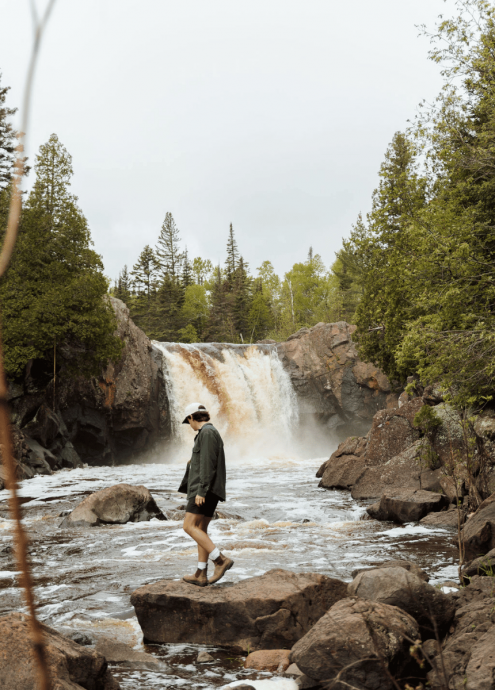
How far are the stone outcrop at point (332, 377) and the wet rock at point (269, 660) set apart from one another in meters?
29.0

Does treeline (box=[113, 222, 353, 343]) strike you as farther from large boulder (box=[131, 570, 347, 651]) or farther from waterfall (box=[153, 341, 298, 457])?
large boulder (box=[131, 570, 347, 651])

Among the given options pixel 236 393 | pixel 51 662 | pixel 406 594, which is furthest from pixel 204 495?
pixel 236 393

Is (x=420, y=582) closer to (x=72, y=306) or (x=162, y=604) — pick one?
(x=162, y=604)

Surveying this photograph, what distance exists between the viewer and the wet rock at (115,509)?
1267 cm

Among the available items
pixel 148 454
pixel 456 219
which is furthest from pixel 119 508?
pixel 148 454

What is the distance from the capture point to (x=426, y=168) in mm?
17734

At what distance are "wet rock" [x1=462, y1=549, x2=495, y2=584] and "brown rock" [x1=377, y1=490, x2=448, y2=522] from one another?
528cm

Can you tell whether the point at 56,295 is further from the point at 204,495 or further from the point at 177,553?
the point at 204,495

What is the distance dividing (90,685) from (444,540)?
796 centimetres

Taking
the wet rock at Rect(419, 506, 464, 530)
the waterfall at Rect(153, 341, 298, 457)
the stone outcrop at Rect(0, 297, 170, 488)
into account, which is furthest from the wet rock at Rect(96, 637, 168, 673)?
the waterfall at Rect(153, 341, 298, 457)

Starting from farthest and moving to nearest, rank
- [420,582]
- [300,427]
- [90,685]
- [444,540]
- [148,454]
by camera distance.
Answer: [300,427]
[148,454]
[444,540]
[420,582]
[90,685]

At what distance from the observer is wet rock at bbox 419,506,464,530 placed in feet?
39.3

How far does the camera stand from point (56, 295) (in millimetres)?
25078

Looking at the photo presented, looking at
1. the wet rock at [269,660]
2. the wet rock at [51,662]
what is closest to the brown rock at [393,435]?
the wet rock at [269,660]
